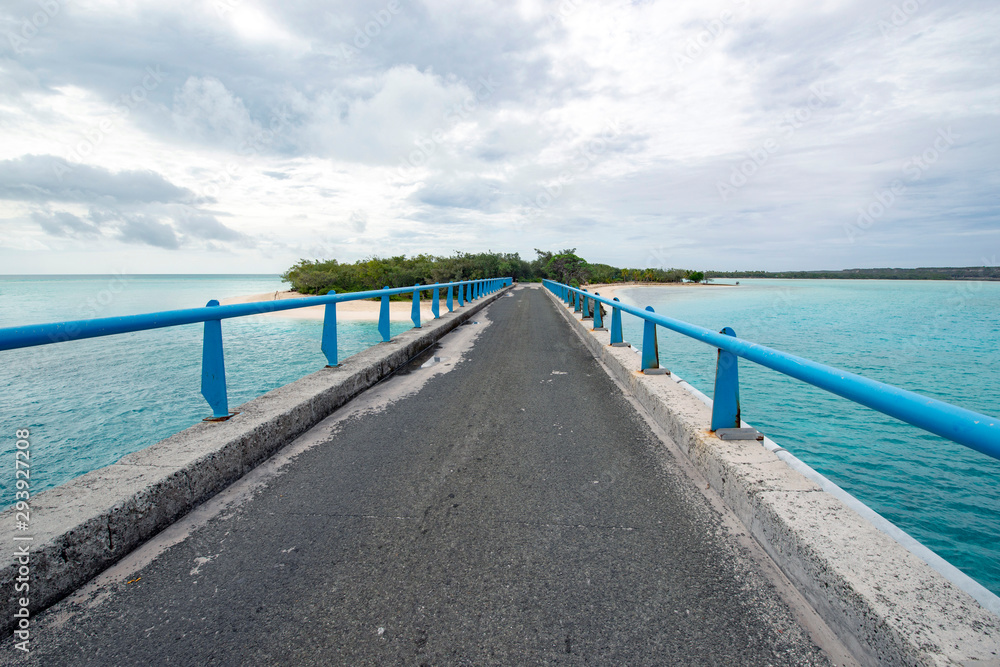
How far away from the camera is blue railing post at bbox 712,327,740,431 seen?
2861 millimetres

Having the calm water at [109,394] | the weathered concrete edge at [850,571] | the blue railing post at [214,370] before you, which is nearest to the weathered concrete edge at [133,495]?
the blue railing post at [214,370]

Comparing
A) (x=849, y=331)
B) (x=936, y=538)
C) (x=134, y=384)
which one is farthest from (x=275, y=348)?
Result: (x=849, y=331)

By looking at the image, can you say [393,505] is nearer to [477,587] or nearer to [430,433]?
[477,587]

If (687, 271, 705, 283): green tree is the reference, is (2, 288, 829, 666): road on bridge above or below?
below

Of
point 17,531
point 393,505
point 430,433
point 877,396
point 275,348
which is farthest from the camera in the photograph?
point 275,348

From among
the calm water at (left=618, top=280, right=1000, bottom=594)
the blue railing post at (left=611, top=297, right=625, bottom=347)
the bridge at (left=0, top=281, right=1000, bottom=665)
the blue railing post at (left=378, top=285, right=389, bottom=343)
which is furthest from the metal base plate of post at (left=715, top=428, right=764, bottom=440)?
the blue railing post at (left=378, top=285, right=389, bottom=343)

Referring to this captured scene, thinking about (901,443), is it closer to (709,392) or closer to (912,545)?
(709,392)

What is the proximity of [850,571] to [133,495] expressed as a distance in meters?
3.03

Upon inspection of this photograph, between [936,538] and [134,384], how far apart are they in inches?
305

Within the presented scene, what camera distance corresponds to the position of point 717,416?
9.77ft

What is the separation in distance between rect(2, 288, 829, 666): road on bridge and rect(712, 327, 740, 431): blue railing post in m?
0.44

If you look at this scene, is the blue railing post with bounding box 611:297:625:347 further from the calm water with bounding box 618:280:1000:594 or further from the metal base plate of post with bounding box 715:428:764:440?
the metal base plate of post with bounding box 715:428:764:440

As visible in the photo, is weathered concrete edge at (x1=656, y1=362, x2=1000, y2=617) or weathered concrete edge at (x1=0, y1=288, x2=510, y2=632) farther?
weathered concrete edge at (x1=0, y1=288, x2=510, y2=632)

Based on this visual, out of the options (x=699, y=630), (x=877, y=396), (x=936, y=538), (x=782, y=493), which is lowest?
(x=936, y=538)
